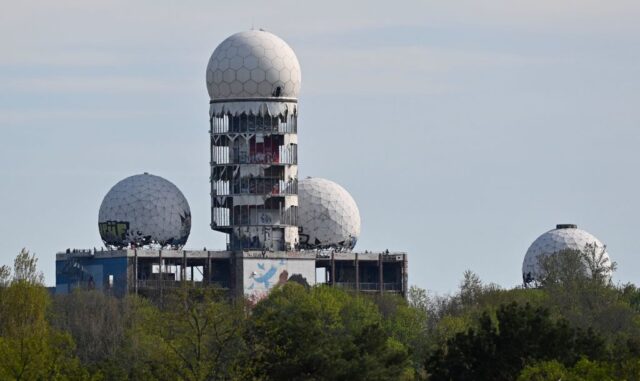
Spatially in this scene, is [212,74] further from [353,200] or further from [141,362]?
[141,362]

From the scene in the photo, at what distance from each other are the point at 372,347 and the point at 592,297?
1754 inches

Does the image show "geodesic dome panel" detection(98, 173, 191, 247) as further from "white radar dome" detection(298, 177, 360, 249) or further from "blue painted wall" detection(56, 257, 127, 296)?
"white radar dome" detection(298, 177, 360, 249)

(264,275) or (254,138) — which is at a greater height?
(254,138)

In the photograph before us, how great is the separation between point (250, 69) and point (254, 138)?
431cm

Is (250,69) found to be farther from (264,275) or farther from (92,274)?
(92,274)

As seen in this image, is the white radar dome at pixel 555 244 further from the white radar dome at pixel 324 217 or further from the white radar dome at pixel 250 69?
the white radar dome at pixel 250 69

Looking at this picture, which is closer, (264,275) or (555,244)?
(264,275)

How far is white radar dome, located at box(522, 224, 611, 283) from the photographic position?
164250mm

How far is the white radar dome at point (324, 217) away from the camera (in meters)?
151

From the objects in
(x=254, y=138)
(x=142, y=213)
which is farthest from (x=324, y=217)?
(x=142, y=213)

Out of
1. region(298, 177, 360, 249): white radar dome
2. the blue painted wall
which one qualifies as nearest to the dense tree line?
the blue painted wall

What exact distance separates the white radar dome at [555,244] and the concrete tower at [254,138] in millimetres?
26301

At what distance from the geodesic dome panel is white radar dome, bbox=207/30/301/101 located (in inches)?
286

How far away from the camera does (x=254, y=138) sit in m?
142
